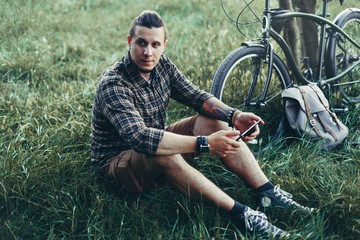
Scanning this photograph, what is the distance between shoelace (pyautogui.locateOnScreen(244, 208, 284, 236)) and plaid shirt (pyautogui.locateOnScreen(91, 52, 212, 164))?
0.74 metres

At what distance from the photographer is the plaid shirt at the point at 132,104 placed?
7.61 feet

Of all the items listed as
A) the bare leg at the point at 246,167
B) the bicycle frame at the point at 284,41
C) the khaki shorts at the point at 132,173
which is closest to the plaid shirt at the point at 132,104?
the khaki shorts at the point at 132,173

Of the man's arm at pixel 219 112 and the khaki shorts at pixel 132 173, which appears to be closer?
the khaki shorts at pixel 132 173

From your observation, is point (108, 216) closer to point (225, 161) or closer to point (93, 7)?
point (225, 161)

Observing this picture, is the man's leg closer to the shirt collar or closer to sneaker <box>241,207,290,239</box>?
sneaker <box>241,207,290,239</box>

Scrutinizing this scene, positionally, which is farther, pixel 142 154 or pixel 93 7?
pixel 93 7

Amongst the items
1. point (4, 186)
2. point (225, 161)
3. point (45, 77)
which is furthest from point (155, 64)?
point (45, 77)

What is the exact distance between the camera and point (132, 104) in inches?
97.3

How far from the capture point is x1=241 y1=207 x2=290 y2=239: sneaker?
2301mm

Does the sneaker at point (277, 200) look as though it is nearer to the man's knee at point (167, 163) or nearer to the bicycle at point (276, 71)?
the bicycle at point (276, 71)

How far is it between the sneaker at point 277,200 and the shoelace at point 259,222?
166 mm

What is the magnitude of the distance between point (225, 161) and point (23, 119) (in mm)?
2049

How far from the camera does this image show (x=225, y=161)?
2676 millimetres

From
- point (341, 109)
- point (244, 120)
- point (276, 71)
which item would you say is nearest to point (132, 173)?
point (244, 120)
